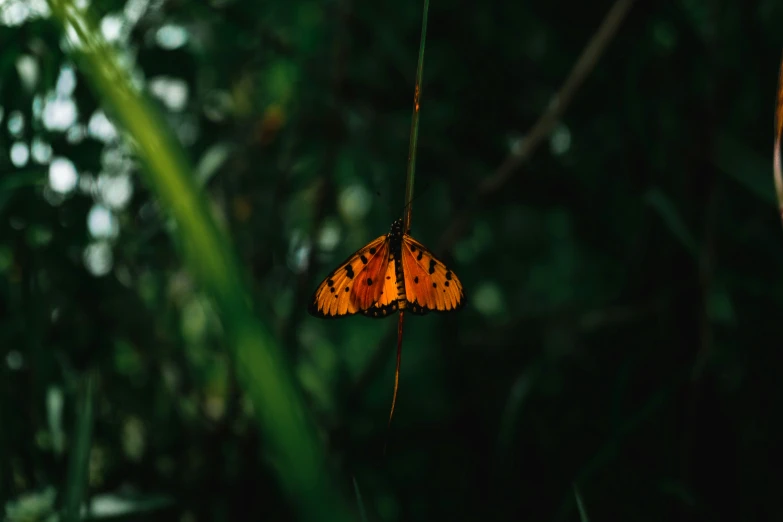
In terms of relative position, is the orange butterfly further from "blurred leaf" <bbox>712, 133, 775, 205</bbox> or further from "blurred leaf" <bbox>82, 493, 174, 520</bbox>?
"blurred leaf" <bbox>712, 133, 775, 205</bbox>

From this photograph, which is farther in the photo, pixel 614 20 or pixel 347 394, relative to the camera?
pixel 347 394

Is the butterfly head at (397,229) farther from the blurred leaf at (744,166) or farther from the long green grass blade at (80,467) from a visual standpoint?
the blurred leaf at (744,166)

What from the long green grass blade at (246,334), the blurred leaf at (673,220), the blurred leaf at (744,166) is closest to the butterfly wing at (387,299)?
the long green grass blade at (246,334)

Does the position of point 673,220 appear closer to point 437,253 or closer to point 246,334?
point 437,253

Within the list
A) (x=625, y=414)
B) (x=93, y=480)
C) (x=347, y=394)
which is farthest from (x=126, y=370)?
(x=625, y=414)

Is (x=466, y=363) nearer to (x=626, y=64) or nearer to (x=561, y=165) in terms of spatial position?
(x=561, y=165)

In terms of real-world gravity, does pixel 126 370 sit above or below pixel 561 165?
below

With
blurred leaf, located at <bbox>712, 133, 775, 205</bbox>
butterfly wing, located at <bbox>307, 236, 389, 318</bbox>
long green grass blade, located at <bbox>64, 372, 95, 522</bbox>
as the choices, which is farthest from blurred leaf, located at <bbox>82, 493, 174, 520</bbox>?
blurred leaf, located at <bbox>712, 133, 775, 205</bbox>
